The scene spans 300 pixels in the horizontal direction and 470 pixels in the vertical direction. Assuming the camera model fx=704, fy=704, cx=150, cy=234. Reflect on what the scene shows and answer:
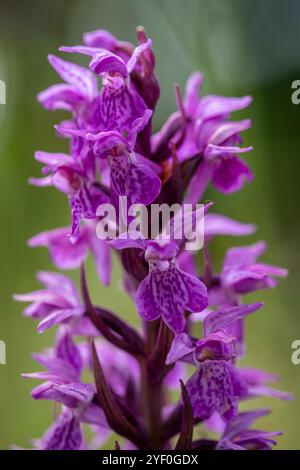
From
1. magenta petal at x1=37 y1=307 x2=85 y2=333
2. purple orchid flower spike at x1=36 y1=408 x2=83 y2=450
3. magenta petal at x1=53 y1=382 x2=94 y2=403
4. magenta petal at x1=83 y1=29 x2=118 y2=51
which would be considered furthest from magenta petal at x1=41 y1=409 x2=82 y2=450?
magenta petal at x1=83 y1=29 x2=118 y2=51

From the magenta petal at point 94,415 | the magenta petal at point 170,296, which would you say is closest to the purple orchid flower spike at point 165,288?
the magenta petal at point 170,296

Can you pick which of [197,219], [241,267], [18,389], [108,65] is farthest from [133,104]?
[18,389]

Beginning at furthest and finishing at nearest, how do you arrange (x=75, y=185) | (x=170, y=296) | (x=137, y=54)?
(x=75, y=185) → (x=137, y=54) → (x=170, y=296)

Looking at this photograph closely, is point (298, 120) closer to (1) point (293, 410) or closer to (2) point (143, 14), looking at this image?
(2) point (143, 14)

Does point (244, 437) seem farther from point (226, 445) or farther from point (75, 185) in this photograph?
point (75, 185)

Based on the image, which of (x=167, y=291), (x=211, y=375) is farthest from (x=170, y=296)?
(x=211, y=375)

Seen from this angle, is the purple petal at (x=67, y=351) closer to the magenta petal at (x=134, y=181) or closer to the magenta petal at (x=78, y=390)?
the magenta petal at (x=78, y=390)

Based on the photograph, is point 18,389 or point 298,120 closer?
point 18,389
